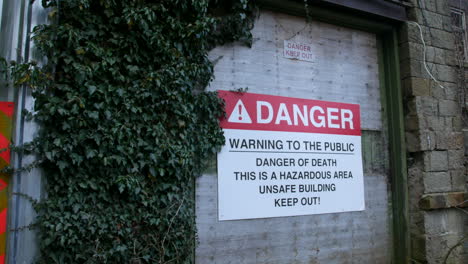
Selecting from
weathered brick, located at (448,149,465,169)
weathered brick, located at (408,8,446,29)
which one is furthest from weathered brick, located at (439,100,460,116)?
weathered brick, located at (408,8,446,29)

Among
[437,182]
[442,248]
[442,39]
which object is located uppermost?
[442,39]

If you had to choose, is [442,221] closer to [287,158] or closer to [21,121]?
[287,158]

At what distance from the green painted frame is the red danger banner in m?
0.57

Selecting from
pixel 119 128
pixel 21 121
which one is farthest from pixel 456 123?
pixel 21 121

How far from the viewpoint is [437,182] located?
16.5 feet

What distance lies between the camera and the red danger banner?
13.9 ft

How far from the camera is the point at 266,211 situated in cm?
426

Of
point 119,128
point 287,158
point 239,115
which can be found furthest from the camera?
point 287,158

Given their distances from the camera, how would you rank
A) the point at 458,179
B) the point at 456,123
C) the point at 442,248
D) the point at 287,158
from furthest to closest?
the point at 456,123
the point at 458,179
the point at 442,248
the point at 287,158

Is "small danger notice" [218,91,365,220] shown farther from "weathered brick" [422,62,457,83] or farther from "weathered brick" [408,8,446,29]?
"weathered brick" [408,8,446,29]

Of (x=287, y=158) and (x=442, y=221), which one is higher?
(x=287, y=158)

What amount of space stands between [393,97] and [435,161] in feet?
3.26

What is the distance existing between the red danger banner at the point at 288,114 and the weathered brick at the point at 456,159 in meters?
1.33

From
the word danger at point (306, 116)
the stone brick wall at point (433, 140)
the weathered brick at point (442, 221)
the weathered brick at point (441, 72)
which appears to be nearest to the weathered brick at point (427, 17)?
the stone brick wall at point (433, 140)
